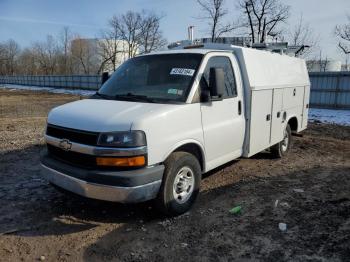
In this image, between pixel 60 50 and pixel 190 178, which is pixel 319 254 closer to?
pixel 190 178

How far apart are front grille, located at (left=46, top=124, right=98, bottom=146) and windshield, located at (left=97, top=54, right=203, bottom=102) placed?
896 mm

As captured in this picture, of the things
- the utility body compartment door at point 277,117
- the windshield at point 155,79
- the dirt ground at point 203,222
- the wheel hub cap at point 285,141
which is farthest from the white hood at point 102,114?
the wheel hub cap at point 285,141

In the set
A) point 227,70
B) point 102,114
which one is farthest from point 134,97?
point 227,70

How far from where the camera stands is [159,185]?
4.13m

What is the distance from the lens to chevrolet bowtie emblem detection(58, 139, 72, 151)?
165 inches

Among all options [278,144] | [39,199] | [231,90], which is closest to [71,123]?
[39,199]

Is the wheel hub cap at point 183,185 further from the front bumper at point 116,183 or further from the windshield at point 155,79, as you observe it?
the windshield at point 155,79

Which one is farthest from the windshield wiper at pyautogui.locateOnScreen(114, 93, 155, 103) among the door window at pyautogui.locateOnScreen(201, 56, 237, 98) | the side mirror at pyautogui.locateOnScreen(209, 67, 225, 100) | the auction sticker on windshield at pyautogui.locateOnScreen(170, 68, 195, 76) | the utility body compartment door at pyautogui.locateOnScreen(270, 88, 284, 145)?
the utility body compartment door at pyautogui.locateOnScreen(270, 88, 284, 145)

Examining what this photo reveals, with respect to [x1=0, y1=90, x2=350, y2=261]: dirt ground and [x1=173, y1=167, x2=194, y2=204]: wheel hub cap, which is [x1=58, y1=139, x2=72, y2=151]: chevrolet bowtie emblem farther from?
[x1=173, y1=167, x2=194, y2=204]: wheel hub cap

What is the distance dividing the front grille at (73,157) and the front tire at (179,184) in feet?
2.92

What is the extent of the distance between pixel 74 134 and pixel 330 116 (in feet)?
45.7

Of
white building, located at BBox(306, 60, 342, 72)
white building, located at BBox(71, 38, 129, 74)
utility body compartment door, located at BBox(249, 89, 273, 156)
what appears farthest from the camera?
white building, located at BBox(71, 38, 129, 74)

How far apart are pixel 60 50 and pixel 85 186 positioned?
89140 millimetres

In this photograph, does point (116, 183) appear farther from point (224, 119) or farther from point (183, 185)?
point (224, 119)
